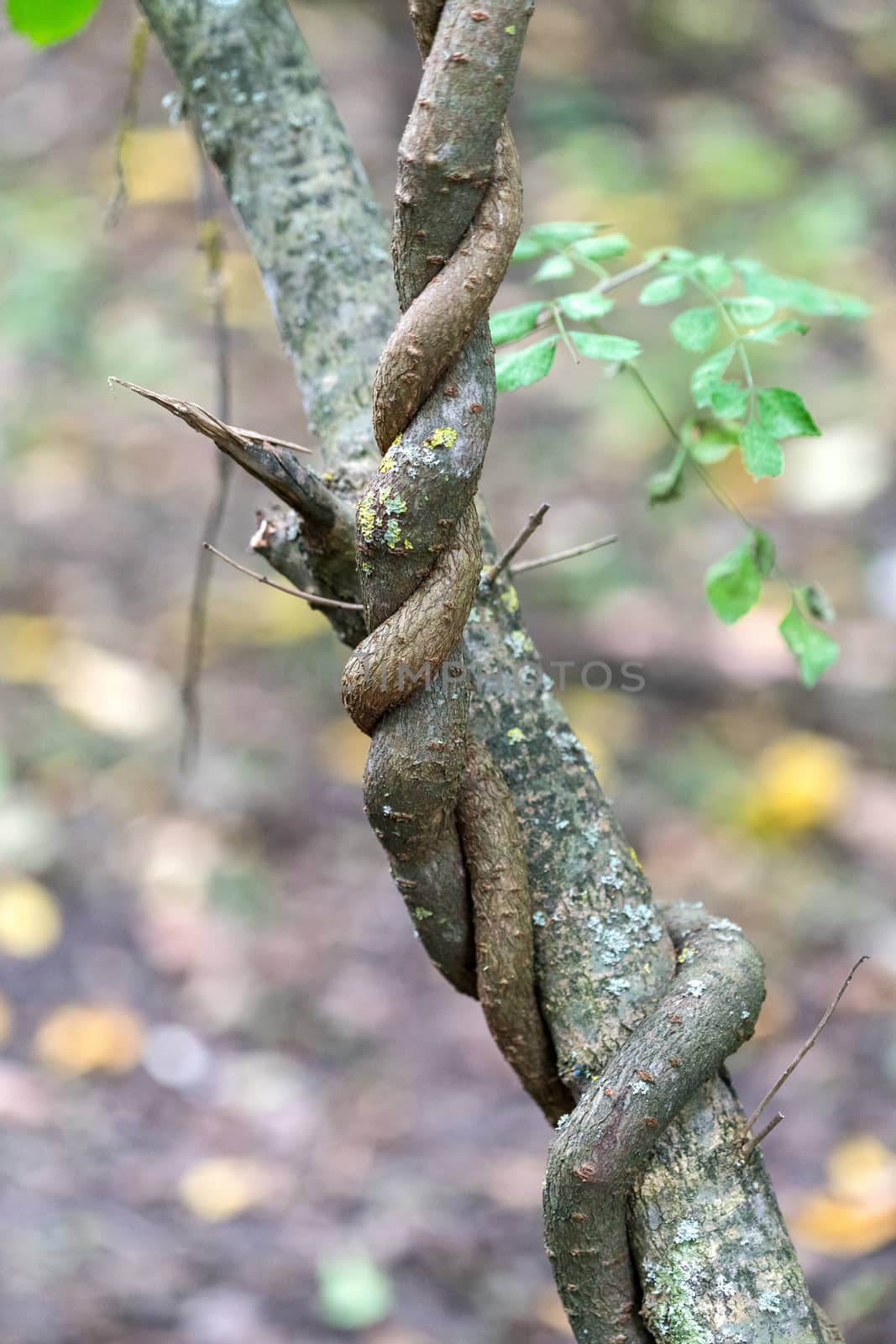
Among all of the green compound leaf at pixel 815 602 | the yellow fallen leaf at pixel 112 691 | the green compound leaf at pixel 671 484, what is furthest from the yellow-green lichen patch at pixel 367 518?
the yellow fallen leaf at pixel 112 691

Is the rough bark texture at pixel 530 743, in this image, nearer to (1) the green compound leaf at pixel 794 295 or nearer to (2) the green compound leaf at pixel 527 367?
(2) the green compound leaf at pixel 527 367

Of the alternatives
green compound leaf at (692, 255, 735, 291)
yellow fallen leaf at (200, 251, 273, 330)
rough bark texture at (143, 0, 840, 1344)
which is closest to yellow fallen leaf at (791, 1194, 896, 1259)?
rough bark texture at (143, 0, 840, 1344)

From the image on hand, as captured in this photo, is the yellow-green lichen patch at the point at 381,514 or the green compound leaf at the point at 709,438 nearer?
the yellow-green lichen patch at the point at 381,514

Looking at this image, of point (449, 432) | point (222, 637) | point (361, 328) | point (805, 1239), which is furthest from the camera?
point (222, 637)

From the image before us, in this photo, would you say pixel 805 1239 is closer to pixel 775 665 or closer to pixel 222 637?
pixel 775 665

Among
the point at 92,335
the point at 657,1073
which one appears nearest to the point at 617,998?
the point at 657,1073

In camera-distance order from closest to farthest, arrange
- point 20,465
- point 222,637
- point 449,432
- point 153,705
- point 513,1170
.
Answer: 1. point 449,432
2. point 513,1170
3. point 153,705
4. point 222,637
5. point 20,465

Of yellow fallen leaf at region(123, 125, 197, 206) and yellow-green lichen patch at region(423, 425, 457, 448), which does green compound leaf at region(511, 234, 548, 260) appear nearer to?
yellow-green lichen patch at region(423, 425, 457, 448)

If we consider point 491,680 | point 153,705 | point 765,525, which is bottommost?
point 153,705
